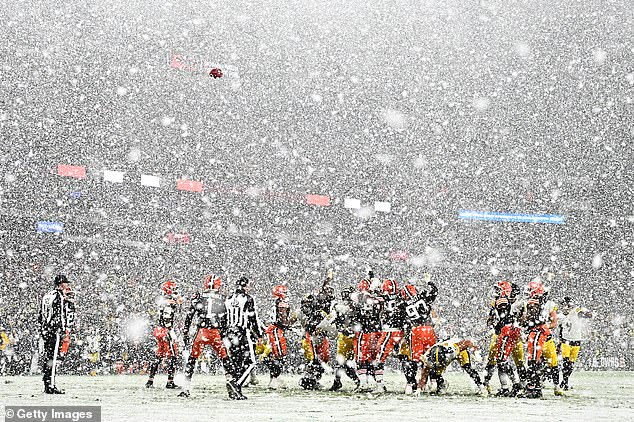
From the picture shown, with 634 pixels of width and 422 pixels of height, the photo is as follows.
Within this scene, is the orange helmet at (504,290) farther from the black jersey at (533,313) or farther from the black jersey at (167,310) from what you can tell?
the black jersey at (167,310)

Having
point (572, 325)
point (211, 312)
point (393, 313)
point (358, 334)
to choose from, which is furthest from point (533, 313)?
point (211, 312)

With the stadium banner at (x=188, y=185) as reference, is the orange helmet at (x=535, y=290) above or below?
below

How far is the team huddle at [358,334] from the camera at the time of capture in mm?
12203

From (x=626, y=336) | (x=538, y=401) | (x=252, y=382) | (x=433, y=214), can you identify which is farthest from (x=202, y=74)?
(x=538, y=401)

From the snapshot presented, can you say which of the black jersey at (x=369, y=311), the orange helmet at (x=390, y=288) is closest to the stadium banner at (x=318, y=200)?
the black jersey at (x=369, y=311)

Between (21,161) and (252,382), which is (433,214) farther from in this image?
(252,382)

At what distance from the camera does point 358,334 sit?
545 inches

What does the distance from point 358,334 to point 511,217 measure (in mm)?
45409

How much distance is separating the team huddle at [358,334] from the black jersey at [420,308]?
2 centimetres

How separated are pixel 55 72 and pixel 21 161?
10.7m

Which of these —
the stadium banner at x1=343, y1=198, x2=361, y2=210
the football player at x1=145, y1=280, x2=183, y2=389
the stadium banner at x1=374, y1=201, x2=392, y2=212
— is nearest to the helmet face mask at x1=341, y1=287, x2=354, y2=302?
the football player at x1=145, y1=280, x2=183, y2=389

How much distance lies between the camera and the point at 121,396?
1307cm

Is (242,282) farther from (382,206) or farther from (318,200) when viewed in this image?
(382,206)

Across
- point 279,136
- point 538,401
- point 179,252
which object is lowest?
point 538,401
